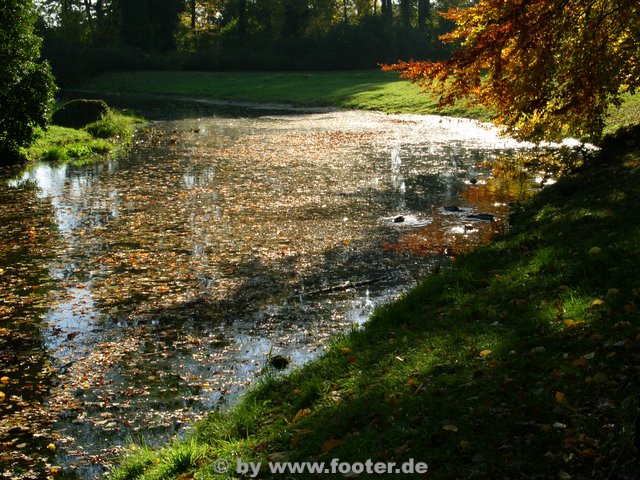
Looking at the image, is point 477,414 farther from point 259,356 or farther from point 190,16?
point 190,16

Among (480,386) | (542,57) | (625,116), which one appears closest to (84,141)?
(625,116)

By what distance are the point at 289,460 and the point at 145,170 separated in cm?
1728

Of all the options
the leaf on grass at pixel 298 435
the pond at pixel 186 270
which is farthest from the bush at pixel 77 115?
the leaf on grass at pixel 298 435

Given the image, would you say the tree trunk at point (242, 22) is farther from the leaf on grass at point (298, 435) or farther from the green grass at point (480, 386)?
the leaf on grass at point (298, 435)

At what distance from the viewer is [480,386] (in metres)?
5.65

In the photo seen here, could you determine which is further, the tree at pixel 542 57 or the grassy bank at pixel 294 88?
the grassy bank at pixel 294 88

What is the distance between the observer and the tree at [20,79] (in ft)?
65.5

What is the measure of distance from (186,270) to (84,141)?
17.5 m

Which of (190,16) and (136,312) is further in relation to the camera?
(190,16)

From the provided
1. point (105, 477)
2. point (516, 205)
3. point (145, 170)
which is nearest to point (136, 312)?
point (105, 477)

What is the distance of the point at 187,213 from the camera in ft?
49.8

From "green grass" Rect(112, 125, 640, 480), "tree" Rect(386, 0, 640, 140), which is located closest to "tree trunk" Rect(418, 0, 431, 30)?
"tree" Rect(386, 0, 640, 140)
